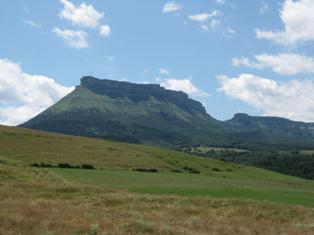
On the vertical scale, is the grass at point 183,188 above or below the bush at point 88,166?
below

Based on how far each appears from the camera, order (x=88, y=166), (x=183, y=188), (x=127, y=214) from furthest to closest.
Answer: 1. (x=88, y=166)
2. (x=183, y=188)
3. (x=127, y=214)

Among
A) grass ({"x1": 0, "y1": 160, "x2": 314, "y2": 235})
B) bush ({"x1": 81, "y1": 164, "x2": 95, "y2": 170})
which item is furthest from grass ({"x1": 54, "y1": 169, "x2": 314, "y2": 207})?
grass ({"x1": 0, "y1": 160, "x2": 314, "y2": 235})

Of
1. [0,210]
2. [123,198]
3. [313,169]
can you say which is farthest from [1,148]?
[313,169]

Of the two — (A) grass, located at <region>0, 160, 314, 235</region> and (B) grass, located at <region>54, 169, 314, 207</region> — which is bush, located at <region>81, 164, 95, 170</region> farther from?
(A) grass, located at <region>0, 160, 314, 235</region>

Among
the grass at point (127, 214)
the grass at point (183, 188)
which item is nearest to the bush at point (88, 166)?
the grass at point (183, 188)

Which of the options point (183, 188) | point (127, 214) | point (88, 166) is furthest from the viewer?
point (88, 166)

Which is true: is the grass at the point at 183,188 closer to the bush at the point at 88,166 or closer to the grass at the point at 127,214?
the bush at the point at 88,166

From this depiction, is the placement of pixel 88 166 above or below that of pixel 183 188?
above

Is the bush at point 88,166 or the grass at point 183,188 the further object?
the bush at point 88,166

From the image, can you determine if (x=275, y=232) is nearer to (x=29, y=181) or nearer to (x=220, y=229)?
(x=220, y=229)

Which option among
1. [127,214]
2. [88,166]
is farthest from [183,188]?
[127,214]

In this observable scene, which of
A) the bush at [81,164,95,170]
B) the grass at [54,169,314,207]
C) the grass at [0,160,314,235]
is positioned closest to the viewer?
the grass at [0,160,314,235]

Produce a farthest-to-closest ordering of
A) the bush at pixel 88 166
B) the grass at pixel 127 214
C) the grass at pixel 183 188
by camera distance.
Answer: the bush at pixel 88 166 → the grass at pixel 183 188 → the grass at pixel 127 214

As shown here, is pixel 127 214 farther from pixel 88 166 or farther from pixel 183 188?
pixel 88 166
